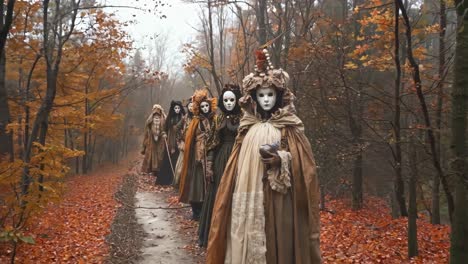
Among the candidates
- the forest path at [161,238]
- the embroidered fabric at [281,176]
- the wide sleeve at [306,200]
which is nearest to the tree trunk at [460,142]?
the wide sleeve at [306,200]

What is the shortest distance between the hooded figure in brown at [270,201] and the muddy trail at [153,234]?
83.4 inches

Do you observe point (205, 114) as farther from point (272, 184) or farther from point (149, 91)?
point (149, 91)

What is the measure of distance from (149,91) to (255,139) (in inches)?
1095

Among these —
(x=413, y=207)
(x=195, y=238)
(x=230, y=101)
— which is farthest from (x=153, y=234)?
(x=413, y=207)

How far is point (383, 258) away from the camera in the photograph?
253 inches

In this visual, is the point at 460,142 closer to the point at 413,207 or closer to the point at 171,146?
the point at 413,207

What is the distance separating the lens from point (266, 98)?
4.49 m

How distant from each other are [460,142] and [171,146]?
10.6 m

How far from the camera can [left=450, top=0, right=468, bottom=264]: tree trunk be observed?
3.70 meters

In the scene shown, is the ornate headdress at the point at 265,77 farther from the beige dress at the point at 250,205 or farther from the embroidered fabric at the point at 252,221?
the embroidered fabric at the point at 252,221

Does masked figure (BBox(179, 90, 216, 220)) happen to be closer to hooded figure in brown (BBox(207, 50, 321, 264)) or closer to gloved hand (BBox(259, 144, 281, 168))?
hooded figure in brown (BBox(207, 50, 321, 264))

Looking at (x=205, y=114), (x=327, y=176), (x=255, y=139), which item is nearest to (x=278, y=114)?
(x=255, y=139)

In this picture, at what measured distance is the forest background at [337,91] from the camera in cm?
495

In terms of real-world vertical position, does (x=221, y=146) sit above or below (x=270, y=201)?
above
